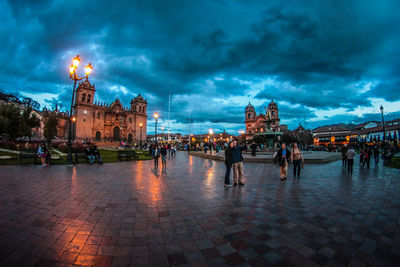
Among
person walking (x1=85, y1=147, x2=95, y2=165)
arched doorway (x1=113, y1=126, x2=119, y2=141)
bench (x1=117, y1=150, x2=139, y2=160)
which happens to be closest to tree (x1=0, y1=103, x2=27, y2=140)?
bench (x1=117, y1=150, x2=139, y2=160)

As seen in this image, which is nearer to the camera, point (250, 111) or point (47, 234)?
point (47, 234)

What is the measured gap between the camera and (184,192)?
544 cm

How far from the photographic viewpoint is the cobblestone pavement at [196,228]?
90.5 inches

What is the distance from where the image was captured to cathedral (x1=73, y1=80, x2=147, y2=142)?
1867 inches

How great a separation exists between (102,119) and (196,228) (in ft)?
187

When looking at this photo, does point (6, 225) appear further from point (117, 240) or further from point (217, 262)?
point (217, 262)

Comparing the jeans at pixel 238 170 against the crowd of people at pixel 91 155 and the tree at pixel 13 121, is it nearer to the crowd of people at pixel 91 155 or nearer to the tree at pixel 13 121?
the crowd of people at pixel 91 155

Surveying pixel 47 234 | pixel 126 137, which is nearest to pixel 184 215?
pixel 47 234

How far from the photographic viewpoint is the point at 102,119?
51656 millimetres

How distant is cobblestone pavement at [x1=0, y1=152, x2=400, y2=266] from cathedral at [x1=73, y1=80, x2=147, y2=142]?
44619mm

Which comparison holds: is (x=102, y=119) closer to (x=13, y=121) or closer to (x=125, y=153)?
(x=13, y=121)

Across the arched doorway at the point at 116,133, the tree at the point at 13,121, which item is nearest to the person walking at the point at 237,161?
the tree at the point at 13,121

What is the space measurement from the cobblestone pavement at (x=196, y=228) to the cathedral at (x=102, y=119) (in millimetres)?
44619

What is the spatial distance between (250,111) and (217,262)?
3614 inches
